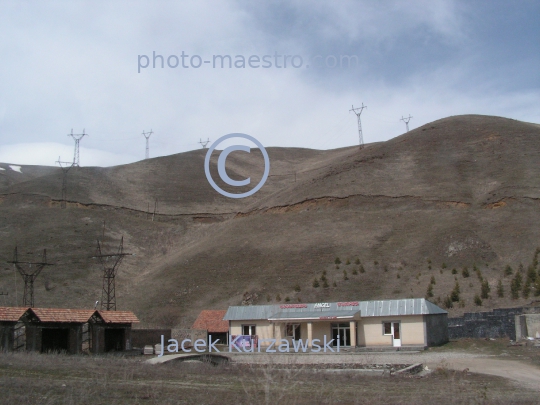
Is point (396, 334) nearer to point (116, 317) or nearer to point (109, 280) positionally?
point (116, 317)

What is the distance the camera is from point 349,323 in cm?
4175

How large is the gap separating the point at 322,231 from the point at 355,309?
27.7m

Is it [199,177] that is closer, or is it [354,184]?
[354,184]

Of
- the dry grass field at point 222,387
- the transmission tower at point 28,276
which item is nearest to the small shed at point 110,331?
the transmission tower at point 28,276

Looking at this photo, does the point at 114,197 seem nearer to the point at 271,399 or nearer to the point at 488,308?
the point at 488,308

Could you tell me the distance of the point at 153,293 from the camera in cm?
6219

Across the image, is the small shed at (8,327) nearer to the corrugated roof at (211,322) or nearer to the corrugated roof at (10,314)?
the corrugated roof at (10,314)

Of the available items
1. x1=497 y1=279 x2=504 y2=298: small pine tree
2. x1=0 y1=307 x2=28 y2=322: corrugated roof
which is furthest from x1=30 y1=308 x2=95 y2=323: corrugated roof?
x1=497 y1=279 x2=504 y2=298: small pine tree

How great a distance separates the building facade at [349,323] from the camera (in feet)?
127

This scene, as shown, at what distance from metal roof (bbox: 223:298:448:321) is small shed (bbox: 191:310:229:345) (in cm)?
425

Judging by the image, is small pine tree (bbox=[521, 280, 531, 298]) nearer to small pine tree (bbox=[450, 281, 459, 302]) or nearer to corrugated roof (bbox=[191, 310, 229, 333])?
small pine tree (bbox=[450, 281, 459, 302])

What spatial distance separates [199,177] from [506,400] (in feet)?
362

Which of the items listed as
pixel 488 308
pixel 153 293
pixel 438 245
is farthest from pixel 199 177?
pixel 488 308

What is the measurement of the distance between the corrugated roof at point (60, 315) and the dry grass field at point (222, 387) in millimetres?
11436
